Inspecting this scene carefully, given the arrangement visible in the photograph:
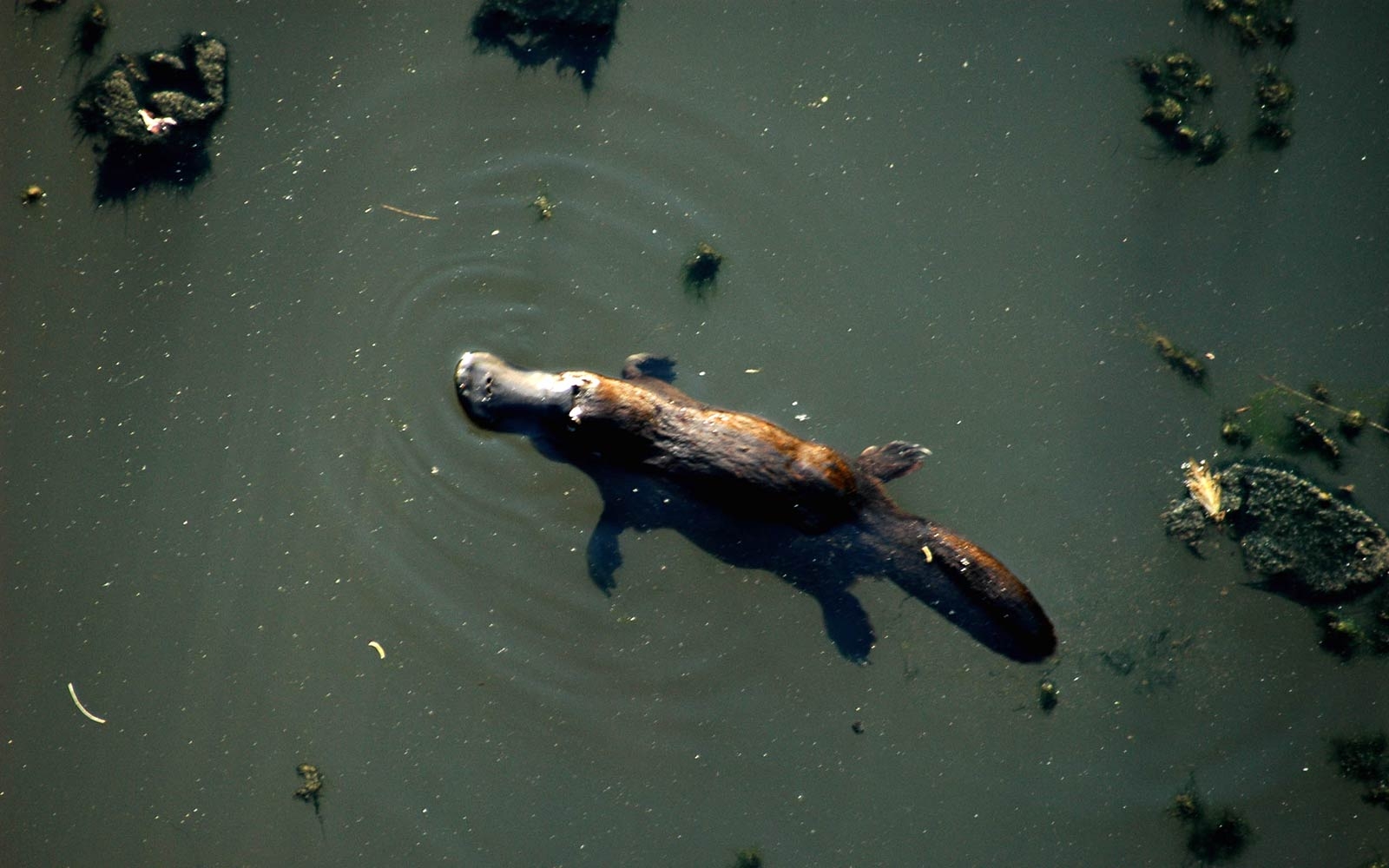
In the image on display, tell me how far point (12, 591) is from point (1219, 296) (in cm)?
871

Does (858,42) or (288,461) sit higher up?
(858,42)

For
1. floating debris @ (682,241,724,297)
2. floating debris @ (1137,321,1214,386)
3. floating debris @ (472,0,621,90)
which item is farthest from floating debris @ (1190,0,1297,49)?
floating debris @ (472,0,621,90)

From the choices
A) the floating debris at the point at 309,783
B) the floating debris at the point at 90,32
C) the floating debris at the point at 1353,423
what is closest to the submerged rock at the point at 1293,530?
the floating debris at the point at 1353,423

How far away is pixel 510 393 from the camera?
6625 millimetres

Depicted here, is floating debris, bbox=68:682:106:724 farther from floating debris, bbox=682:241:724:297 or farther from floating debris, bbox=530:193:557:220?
floating debris, bbox=682:241:724:297

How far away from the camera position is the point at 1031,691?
679 cm

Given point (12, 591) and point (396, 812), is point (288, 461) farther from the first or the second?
point (396, 812)

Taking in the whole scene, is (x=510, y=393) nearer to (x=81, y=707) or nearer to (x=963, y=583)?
(x=963, y=583)

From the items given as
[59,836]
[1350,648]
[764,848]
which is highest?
[1350,648]

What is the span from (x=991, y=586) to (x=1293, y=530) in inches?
86.4

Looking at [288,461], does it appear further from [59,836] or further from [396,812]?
[59,836]

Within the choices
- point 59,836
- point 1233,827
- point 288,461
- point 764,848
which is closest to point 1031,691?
point 1233,827

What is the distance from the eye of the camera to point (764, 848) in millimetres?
6746

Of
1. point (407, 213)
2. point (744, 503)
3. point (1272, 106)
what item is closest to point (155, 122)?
point (407, 213)
